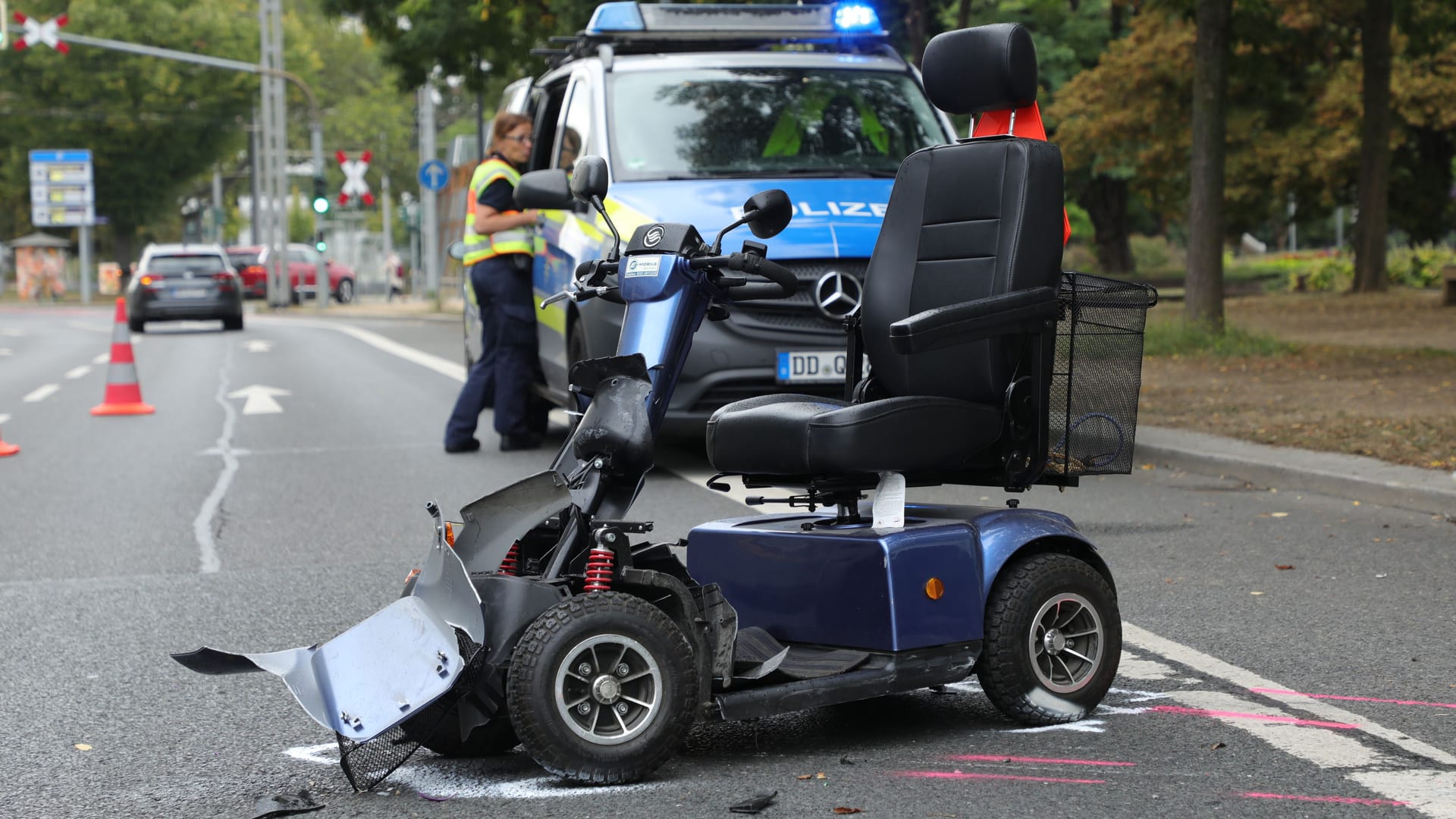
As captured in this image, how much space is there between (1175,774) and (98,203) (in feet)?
221

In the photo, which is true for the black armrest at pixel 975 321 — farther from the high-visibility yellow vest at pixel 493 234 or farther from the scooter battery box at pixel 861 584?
the high-visibility yellow vest at pixel 493 234

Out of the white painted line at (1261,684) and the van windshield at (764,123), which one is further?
the van windshield at (764,123)

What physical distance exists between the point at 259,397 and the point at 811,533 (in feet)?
42.2

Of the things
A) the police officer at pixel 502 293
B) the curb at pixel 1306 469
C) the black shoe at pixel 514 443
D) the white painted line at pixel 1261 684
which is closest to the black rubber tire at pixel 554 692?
the white painted line at pixel 1261 684

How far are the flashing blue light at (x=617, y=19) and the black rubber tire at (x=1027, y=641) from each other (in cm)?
682

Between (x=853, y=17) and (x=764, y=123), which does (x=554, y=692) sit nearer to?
(x=764, y=123)

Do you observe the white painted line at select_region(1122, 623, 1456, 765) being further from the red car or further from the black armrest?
the red car

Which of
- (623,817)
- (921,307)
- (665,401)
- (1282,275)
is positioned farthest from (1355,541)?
(1282,275)

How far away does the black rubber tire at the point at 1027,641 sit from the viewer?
4.21m

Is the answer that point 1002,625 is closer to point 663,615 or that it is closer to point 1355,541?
point 663,615

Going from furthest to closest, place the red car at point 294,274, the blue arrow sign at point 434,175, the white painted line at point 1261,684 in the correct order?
the red car at point 294,274, the blue arrow sign at point 434,175, the white painted line at point 1261,684

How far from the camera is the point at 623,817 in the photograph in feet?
11.8

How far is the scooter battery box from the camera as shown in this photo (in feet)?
13.5

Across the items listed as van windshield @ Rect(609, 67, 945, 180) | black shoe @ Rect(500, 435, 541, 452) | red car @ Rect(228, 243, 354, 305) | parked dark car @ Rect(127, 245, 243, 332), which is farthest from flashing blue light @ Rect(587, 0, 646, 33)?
red car @ Rect(228, 243, 354, 305)
